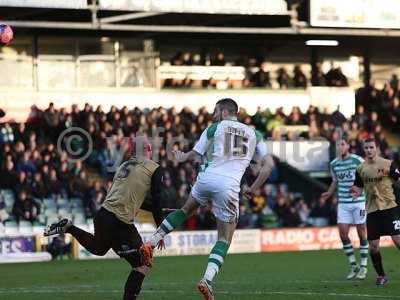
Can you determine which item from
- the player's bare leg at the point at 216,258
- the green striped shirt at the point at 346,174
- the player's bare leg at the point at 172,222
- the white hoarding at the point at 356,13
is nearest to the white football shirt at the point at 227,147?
the player's bare leg at the point at 172,222

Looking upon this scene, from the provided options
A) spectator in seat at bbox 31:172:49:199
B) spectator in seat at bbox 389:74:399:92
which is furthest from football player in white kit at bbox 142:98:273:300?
spectator in seat at bbox 389:74:399:92

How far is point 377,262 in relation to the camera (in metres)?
15.8

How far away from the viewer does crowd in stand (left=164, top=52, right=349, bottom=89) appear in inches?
1501

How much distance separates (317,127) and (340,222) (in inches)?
694

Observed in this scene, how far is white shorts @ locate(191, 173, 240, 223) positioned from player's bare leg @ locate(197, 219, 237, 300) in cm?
10

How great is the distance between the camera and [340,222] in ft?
60.3

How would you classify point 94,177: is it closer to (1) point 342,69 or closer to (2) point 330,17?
(2) point 330,17

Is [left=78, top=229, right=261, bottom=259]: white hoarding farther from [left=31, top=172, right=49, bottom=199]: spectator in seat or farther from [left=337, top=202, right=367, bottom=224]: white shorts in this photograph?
[left=337, top=202, right=367, bottom=224]: white shorts

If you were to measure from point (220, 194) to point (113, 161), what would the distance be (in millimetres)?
19239

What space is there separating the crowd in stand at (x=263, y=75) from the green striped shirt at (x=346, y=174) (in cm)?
1980

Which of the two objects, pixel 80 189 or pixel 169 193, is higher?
pixel 80 189

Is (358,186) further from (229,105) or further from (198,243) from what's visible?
(198,243)

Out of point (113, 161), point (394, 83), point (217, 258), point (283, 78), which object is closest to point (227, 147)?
point (217, 258)

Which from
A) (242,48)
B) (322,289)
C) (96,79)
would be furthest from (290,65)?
(322,289)
